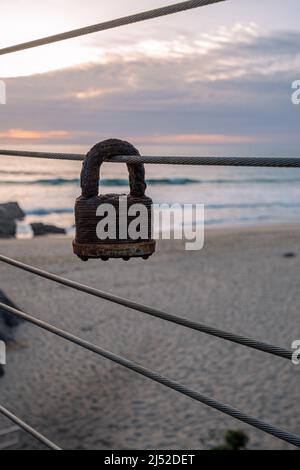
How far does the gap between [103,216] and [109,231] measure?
0.03 m

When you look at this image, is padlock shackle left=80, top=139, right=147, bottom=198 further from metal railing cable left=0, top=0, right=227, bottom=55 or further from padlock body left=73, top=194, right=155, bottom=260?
metal railing cable left=0, top=0, right=227, bottom=55

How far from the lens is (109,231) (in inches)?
47.0

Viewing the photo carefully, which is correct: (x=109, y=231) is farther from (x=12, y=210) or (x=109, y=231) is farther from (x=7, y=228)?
(x=12, y=210)

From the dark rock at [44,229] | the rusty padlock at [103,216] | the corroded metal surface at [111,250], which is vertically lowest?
the corroded metal surface at [111,250]

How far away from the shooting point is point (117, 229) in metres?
1.20

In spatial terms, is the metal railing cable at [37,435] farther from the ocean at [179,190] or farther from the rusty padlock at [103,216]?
the ocean at [179,190]

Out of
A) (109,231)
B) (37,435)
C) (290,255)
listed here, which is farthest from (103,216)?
(290,255)

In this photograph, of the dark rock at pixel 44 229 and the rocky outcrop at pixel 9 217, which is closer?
the dark rock at pixel 44 229

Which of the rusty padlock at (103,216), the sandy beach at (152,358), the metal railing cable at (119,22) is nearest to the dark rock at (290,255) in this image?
the sandy beach at (152,358)

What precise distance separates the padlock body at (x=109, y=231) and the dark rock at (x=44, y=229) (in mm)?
18163

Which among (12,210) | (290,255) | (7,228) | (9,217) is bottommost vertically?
(290,255)

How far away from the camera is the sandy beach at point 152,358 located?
6.00 metres

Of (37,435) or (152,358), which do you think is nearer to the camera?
(37,435)

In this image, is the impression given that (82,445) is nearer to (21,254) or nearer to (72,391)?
(72,391)
